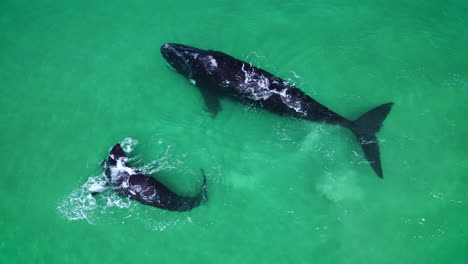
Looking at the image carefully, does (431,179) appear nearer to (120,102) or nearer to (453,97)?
(453,97)

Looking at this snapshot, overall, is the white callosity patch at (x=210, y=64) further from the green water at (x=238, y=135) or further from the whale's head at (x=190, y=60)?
the green water at (x=238, y=135)

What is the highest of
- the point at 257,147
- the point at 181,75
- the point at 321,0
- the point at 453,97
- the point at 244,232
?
the point at 321,0

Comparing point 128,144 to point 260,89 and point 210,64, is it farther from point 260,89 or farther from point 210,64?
point 260,89

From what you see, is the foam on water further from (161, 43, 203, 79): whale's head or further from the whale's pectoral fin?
(161, 43, 203, 79): whale's head

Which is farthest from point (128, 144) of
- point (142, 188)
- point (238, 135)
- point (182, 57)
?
point (238, 135)

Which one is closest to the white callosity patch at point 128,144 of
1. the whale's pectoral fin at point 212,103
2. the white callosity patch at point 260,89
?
the whale's pectoral fin at point 212,103

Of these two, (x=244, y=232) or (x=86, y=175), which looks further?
(x=86, y=175)

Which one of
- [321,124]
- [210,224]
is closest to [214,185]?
[210,224]

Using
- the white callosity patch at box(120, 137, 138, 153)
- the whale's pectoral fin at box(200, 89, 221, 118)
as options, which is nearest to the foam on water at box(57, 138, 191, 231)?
the white callosity patch at box(120, 137, 138, 153)
